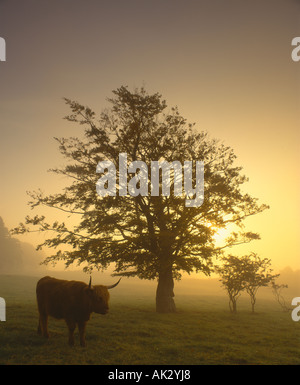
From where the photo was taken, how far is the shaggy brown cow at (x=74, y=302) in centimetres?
913

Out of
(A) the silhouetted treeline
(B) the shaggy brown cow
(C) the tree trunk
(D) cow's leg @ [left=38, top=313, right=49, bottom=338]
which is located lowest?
(A) the silhouetted treeline

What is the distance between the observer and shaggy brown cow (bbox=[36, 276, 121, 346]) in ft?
30.0

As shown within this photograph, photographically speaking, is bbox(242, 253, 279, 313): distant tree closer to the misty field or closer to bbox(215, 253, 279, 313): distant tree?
bbox(215, 253, 279, 313): distant tree

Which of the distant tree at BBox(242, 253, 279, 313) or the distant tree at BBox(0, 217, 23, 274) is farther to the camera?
the distant tree at BBox(0, 217, 23, 274)

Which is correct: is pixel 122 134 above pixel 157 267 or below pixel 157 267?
above

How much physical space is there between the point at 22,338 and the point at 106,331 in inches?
159

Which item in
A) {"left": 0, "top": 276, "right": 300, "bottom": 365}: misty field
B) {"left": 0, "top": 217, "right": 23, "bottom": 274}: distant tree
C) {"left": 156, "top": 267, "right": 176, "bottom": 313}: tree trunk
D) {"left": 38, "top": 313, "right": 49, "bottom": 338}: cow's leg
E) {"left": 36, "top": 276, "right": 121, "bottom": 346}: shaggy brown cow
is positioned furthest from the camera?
{"left": 0, "top": 217, "right": 23, "bottom": 274}: distant tree

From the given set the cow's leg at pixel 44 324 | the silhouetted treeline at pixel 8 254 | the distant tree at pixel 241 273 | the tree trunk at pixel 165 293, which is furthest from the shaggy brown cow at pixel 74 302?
the silhouetted treeline at pixel 8 254

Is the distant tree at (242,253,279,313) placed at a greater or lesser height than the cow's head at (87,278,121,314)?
lesser

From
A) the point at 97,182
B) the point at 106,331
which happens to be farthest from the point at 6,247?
the point at 106,331

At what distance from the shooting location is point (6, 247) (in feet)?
265

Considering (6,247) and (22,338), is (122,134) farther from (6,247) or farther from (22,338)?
(6,247)

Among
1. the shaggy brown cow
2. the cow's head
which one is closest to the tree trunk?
the shaggy brown cow

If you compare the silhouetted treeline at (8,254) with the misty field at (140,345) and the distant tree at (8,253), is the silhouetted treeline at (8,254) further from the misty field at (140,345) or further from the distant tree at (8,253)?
the misty field at (140,345)
